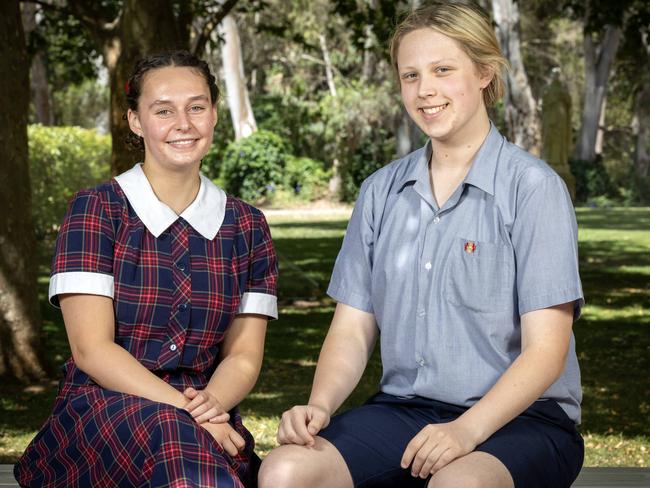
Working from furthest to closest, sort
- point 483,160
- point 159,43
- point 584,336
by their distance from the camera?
point 584,336, point 159,43, point 483,160

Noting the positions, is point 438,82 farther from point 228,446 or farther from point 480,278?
point 228,446

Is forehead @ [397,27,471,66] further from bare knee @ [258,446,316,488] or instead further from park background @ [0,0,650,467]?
bare knee @ [258,446,316,488]

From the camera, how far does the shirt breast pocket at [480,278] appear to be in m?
2.87

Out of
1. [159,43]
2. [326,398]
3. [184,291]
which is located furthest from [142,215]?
[159,43]

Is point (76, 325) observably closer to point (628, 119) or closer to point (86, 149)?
point (86, 149)

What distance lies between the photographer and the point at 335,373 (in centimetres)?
302

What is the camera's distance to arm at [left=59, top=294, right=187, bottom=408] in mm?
2891

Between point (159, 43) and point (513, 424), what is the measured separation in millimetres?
5989

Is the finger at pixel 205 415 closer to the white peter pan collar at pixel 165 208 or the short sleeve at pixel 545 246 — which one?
the white peter pan collar at pixel 165 208

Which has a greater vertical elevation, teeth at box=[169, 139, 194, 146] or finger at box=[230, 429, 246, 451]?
teeth at box=[169, 139, 194, 146]

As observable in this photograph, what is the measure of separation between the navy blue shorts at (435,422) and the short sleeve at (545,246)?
11.3 inches

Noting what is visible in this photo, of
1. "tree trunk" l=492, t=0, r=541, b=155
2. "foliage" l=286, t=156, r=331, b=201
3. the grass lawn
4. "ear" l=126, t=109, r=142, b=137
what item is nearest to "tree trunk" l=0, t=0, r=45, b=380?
the grass lawn

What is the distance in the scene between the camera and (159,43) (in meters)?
8.27

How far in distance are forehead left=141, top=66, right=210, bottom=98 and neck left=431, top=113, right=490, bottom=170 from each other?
65 cm
